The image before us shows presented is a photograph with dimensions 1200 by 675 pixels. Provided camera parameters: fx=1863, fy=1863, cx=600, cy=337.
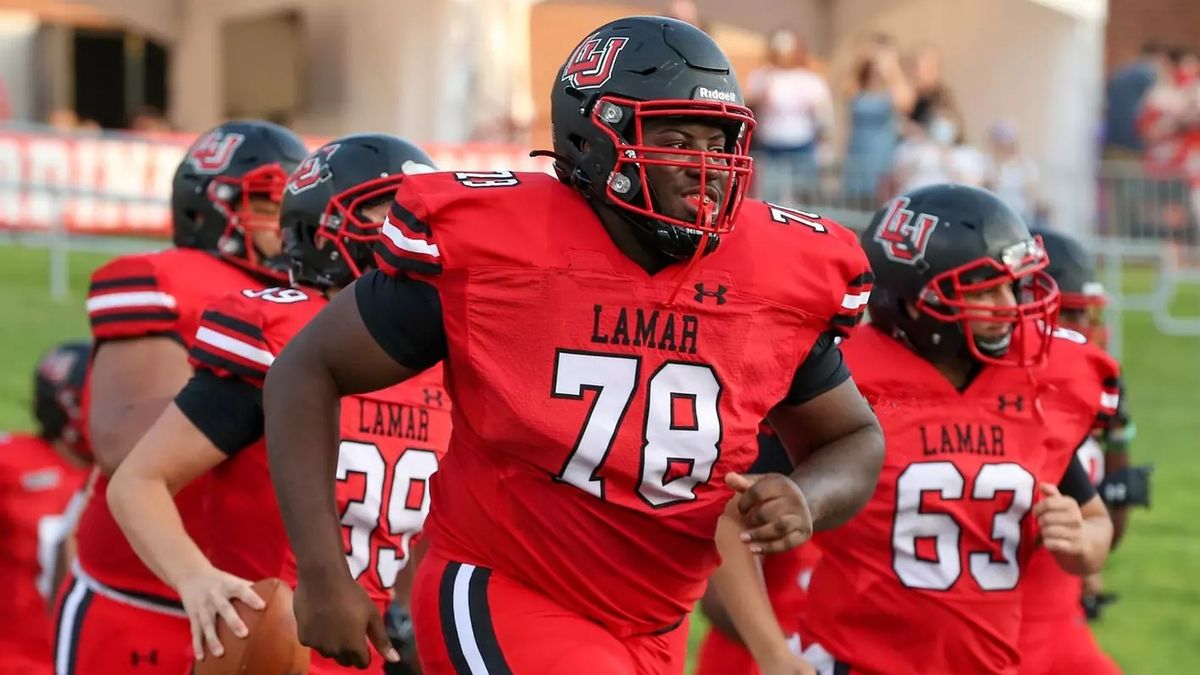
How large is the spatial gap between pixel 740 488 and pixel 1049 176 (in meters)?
14.0

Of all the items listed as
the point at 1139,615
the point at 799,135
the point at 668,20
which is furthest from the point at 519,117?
the point at 668,20

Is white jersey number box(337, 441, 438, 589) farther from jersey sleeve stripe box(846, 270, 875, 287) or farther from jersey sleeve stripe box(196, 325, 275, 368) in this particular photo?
jersey sleeve stripe box(846, 270, 875, 287)

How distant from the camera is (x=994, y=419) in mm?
4738

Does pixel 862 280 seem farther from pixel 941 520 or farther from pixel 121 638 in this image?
pixel 121 638

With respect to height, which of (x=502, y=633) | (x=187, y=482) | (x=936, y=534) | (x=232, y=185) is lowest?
(x=936, y=534)

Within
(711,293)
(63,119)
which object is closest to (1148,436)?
(711,293)

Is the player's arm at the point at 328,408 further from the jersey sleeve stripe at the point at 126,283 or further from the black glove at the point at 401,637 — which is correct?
the jersey sleeve stripe at the point at 126,283

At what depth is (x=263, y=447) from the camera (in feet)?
13.5

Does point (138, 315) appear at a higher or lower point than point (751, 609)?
higher

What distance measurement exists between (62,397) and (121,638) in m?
2.61

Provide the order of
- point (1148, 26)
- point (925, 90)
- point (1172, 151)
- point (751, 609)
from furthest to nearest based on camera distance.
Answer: point (1148, 26) → point (1172, 151) → point (925, 90) → point (751, 609)

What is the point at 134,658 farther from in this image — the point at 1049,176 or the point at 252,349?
the point at 1049,176

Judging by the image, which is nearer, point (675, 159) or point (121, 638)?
point (675, 159)

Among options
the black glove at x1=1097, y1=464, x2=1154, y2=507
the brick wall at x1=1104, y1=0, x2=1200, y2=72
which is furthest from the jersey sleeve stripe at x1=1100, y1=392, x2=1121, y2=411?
the brick wall at x1=1104, y1=0, x2=1200, y2=72
